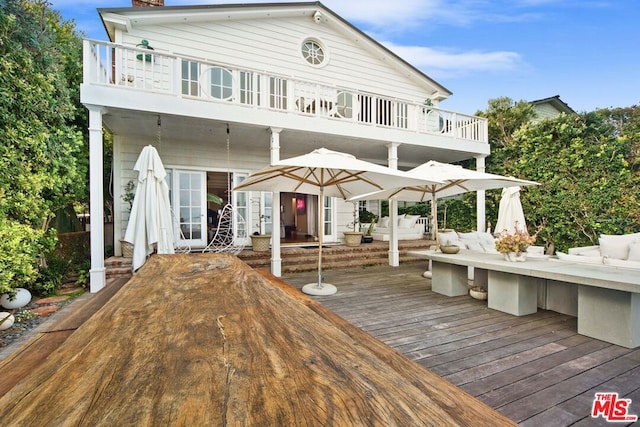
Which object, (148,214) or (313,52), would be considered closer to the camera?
(148,214)

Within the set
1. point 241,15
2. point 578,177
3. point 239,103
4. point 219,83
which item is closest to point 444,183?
point 239,103

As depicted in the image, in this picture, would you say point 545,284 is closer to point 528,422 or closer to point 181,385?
point 528,422

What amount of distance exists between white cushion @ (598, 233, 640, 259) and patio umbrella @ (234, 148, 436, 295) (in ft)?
12.1

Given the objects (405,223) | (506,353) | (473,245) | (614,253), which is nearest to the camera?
(506,353)

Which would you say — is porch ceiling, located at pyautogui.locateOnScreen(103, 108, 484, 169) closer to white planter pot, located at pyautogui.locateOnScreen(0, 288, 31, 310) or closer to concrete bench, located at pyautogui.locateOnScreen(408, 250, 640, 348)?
white planter pot, located at pyautogui.locateOnScreen(0, 288, 31, 310)

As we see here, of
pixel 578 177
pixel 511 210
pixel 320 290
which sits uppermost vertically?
pixel 578 177

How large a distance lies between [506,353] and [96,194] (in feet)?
19.8

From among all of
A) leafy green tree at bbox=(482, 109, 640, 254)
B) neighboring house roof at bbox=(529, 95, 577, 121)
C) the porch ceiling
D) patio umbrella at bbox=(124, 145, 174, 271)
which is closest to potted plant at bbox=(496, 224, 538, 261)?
the porch ceiling

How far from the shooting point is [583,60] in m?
11.3

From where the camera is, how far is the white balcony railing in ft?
16.6

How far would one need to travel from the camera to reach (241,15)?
24.1ft

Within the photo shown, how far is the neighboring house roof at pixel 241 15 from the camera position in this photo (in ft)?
20.6

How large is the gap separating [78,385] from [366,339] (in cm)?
139

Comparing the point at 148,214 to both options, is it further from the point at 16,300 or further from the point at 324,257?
the point at 324,257
